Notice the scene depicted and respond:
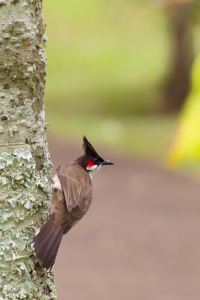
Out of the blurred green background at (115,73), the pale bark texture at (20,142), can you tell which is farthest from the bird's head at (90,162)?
the blurred green background at (115,73)

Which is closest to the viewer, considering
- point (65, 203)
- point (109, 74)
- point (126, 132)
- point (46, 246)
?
point (46, 246)

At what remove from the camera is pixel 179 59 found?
508 inches

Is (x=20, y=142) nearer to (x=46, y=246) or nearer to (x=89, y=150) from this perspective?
(x=46, y=246)

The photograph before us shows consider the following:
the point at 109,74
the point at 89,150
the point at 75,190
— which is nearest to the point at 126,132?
the point at 109,74

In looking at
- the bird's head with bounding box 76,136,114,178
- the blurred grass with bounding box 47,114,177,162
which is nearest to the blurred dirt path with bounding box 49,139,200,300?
the blurred grass with bounding box 47,114,177,162

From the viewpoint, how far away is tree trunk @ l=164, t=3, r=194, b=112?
1199 cm

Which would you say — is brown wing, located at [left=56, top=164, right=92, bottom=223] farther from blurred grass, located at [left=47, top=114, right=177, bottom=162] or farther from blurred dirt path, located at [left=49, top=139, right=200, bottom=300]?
blurred grass, located at [left=47, top=114, right=177, bottom=162]

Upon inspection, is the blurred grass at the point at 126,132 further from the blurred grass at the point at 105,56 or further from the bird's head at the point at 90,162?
the bird's head at the point at 90,162

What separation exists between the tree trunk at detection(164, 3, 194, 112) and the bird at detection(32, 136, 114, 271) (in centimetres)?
950

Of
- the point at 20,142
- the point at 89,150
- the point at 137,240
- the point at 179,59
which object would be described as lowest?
the point at 137,240

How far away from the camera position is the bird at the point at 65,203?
6.14 feet

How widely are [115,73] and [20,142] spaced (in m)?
15.8

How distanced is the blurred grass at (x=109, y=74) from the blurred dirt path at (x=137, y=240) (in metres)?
1.46

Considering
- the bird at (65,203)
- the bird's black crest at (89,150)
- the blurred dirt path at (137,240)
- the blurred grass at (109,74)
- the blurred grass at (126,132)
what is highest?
the bird's black crest at (89,150)
